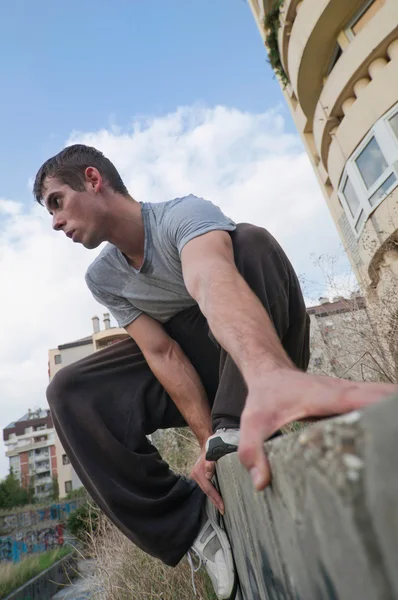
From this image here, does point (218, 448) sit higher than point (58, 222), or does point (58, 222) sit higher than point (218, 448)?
point (58, 222)

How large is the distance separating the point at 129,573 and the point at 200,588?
143 cm

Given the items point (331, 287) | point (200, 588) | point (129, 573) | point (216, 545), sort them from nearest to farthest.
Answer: point (216, 545) → point (200, 588) → point (129, 573) → point (331, 287)

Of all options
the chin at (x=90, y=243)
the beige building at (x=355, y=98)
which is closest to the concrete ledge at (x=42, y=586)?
the beige building at (x=355, y=98)

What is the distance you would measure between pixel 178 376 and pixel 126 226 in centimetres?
65

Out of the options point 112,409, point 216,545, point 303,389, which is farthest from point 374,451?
point 112,409

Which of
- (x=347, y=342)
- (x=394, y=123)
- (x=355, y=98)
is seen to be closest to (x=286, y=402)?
(x=347, y=342)

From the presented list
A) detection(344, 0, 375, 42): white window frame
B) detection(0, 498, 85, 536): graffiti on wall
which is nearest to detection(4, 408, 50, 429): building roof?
detection(0, 498, 85, 536): graffiti on wall

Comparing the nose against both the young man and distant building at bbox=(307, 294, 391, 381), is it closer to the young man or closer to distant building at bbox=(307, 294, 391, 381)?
the young man

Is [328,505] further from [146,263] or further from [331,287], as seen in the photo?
[331,287]

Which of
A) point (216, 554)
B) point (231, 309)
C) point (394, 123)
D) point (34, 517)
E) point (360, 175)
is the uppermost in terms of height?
point (394, 123)

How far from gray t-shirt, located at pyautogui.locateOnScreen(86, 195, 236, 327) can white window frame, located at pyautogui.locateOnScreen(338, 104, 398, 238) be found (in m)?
6.48

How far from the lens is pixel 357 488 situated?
365mm

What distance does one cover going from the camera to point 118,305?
6.74ft

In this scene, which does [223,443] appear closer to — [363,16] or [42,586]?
[363,16]
